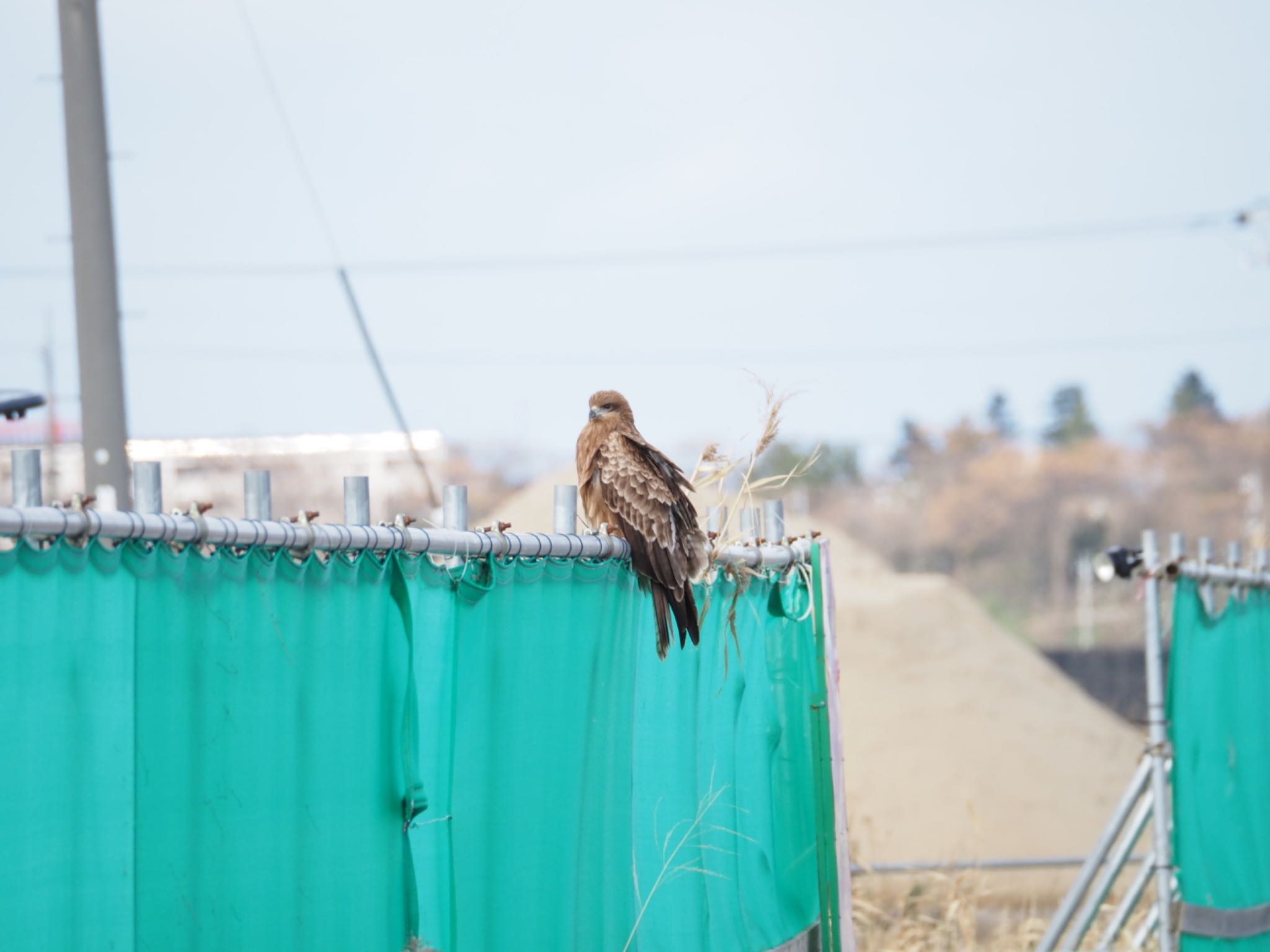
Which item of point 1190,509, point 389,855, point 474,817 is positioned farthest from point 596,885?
point 1190,509

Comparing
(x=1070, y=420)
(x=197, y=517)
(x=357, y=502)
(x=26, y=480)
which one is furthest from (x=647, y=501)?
(x=1070, y=420)

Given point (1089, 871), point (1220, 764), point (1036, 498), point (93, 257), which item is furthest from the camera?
point (1036, 498)

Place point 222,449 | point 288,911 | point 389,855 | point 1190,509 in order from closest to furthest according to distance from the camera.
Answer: point 288,911 < point 389,855 < point 222,449 < point 1190,509

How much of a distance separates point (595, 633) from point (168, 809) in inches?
57.2

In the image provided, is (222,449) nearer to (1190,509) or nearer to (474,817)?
(1190,509)

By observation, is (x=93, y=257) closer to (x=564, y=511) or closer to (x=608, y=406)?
(x=608, y=406)

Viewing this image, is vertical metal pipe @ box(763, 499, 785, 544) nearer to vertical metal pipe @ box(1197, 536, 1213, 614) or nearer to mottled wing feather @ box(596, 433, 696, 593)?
mottled wing feather @ box(596, 433, 696, 593)

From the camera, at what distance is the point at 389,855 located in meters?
3.00

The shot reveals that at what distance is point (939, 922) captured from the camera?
8.41 metres

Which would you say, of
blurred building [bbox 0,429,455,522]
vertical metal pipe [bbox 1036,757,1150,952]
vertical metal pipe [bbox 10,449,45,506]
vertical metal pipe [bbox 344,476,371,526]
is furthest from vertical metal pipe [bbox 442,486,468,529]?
blurred building [bbox 0,429,455,522]

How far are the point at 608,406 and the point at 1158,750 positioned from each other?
315 cm

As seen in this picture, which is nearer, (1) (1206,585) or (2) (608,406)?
(2) (608,406)

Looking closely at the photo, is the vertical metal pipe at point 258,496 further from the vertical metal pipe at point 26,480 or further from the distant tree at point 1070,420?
the distant tree at point 1070,420

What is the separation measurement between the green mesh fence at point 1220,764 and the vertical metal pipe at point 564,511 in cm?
361
